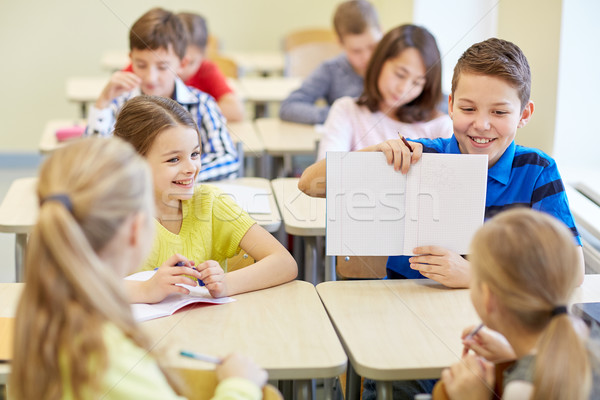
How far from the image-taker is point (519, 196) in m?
1.66

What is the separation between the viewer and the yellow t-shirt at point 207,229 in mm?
1621

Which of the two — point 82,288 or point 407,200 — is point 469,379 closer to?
point 407,200

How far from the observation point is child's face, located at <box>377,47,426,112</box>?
254cm

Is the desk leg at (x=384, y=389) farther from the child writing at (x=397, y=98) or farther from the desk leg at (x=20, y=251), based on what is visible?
the child writing at (x=397, y=98)

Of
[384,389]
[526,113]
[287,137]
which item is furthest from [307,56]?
[384,389]

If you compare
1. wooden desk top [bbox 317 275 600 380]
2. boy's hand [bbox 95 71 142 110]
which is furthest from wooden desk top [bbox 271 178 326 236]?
boy's hand [bbox 95 71 142 110]

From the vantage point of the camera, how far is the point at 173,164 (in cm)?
164

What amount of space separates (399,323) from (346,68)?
7.35 ft

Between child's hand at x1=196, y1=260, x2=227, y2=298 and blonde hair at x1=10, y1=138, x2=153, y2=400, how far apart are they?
1.52 feet

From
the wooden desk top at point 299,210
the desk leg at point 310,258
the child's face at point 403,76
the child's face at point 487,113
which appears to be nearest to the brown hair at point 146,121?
the wooden desk top at point 299,210

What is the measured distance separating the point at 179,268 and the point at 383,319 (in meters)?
0.42

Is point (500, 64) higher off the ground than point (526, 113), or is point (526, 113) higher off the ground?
point (500, 64)

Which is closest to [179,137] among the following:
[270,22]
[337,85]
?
[337,85]

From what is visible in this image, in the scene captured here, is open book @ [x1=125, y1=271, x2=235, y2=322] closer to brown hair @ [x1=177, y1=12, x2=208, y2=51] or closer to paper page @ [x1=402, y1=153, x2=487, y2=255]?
paper page @ [x1=402, y1=153, x2=487, y2=255]
